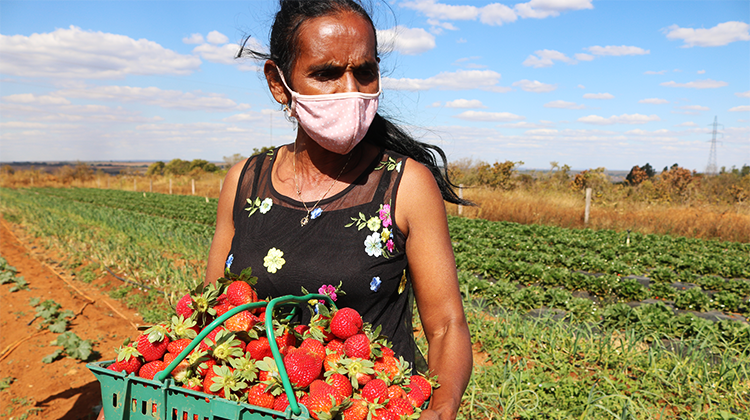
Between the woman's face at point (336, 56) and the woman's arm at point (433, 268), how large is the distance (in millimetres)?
394

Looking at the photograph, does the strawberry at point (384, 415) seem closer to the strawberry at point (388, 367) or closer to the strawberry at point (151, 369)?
the strawberry at point (388, 367)

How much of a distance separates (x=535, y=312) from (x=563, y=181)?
20.2 m

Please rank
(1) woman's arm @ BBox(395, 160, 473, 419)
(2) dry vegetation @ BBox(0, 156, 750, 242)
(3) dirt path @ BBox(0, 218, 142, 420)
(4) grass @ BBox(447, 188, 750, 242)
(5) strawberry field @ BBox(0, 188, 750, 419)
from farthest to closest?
1. (2) dry vegetation @ BBox(0, 156, 750, 242)
2. (4) grass @ BBox(447, 188, 750, 242)
3. (3) dirt path @ BBox(0, 218, 142, 420)
4. (5) strawberry field @ BBox(0, 188, 750, 419)
5. (1) woman's arm @ BBox(395, 160, 473, 419)

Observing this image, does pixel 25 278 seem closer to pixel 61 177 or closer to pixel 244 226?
pixel 244 226

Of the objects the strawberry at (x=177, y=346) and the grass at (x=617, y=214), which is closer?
the strawberry at (x=177, y=346)

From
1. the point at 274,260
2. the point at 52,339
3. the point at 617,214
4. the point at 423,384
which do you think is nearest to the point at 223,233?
the point at 274,260

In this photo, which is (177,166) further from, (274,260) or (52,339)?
(274,260)

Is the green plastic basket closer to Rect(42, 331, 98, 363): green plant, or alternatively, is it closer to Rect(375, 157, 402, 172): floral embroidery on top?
Rect(375, 157, 402, 172): floral embroidery on top

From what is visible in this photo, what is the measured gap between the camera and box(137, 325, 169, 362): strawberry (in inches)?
46.9

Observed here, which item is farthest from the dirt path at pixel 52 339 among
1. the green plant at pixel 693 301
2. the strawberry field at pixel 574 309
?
the green plant at pixel 693 301

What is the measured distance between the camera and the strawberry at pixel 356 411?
0.98 m

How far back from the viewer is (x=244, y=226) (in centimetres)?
178

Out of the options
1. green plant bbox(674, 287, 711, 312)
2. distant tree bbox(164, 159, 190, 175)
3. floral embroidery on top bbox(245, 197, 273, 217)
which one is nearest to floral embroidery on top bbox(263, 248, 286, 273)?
floral embroidery on top bbox(245, 197, 273, 217)

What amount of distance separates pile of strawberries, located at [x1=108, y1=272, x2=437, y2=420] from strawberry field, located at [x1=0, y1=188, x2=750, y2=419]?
2139mm
